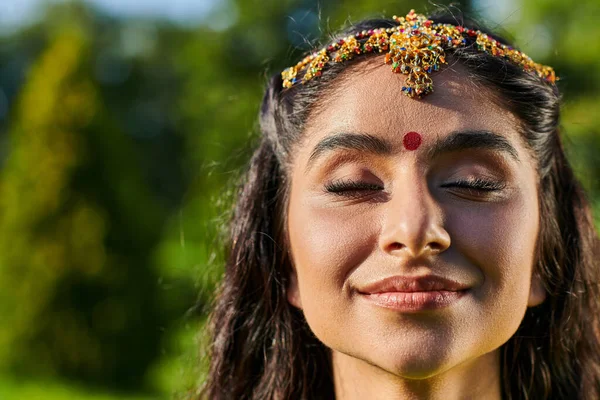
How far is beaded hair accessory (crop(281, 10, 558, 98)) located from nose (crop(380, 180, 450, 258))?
0.27 meters

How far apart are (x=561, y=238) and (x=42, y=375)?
10.9 m

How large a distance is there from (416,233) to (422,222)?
0.03 m

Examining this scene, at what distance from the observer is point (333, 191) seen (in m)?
2.07

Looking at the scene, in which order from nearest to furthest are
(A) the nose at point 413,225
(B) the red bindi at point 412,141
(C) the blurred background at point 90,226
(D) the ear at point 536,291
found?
(A) the nose at point 413,225 < (B) the red bindi at point 412,141 < (D) the ear at point 536,291 < (C) the blurred background at point 90,226

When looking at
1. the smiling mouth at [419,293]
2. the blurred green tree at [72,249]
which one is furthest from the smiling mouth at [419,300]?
the blurred green tree at [72,249]

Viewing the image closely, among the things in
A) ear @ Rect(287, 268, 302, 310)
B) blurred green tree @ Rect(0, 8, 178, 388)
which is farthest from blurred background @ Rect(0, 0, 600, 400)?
ear @ Rect(287, 268, 302, 310)

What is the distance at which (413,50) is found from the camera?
6.86 ft

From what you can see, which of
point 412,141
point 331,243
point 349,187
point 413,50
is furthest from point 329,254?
point 413,50

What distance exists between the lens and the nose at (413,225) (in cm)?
187

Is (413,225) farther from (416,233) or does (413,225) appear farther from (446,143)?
(446,143)

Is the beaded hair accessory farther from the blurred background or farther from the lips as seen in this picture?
the blurred background

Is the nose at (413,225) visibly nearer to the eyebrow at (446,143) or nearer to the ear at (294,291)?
the eyebrow at (446,143)

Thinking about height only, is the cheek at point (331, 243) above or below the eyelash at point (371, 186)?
below

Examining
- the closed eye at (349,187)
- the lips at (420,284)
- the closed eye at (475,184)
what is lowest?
the lips at (420,284)
